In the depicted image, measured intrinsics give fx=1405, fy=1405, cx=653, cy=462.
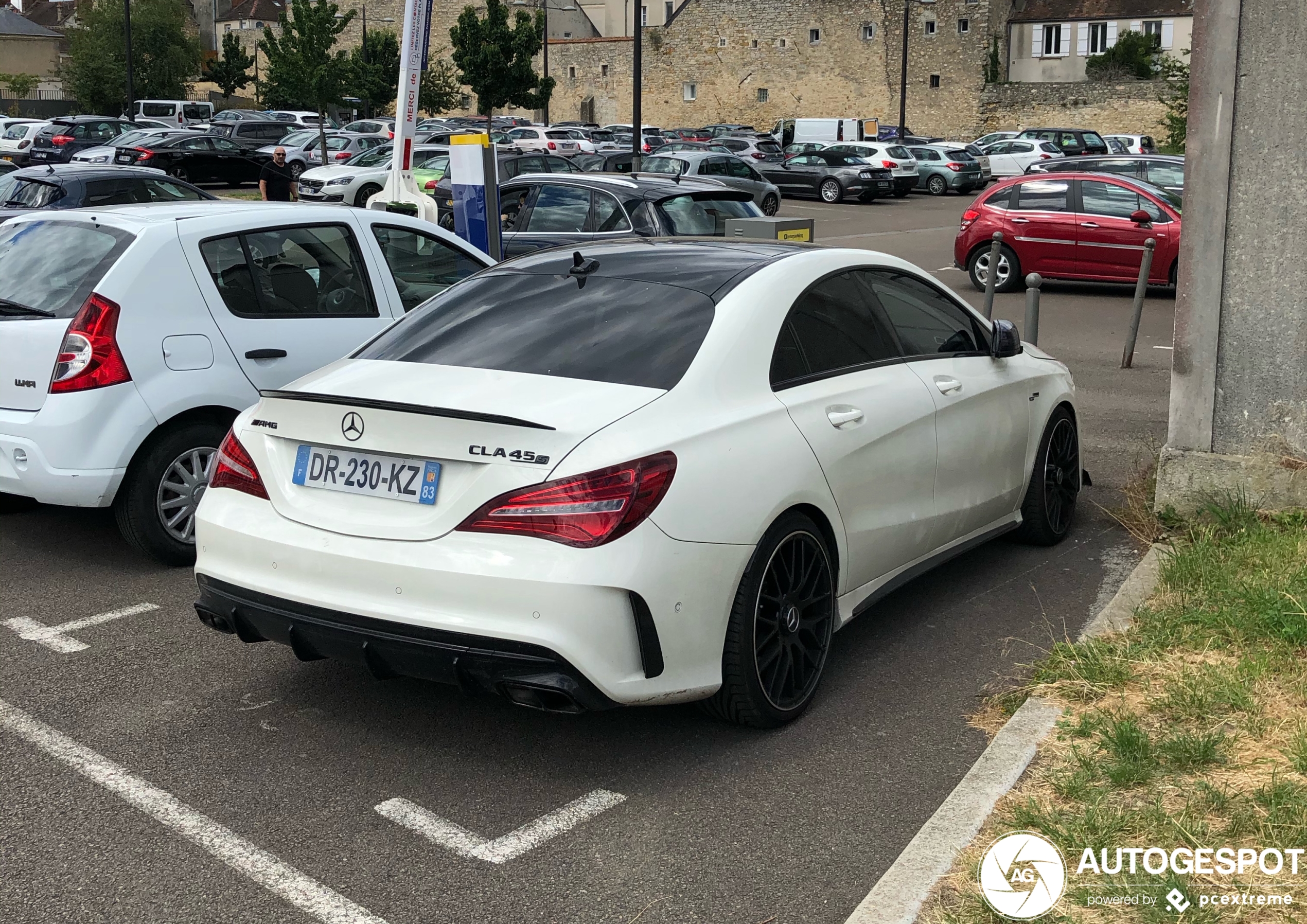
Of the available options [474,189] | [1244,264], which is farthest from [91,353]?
[474,189]

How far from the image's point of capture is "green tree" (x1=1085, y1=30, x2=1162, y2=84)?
6500cm

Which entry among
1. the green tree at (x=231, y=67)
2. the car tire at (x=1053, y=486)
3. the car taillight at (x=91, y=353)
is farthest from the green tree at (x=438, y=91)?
the car tire at (x=1053, y=486)

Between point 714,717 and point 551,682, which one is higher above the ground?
point 551,682

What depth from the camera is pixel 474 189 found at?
11.3 metres

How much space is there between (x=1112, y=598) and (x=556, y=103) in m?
82.4

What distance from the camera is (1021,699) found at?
185 inches

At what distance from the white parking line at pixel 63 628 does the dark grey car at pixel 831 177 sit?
33.6 m

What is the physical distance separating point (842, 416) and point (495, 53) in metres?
47.1

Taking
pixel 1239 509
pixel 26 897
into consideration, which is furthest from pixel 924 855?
pixel 1239 509

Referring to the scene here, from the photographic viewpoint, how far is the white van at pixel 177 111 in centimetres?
5888

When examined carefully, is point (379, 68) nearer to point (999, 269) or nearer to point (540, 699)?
point (999, 269)

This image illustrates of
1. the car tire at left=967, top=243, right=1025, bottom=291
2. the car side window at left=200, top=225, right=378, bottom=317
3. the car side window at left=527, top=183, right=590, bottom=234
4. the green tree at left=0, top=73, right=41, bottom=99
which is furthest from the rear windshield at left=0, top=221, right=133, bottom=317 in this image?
the green tree at left=0, top=73, right=41, bottom=99

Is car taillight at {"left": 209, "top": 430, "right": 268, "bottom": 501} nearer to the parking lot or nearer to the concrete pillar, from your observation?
the parking lot

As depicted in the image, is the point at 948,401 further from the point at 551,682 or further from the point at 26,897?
the point at 26,897
